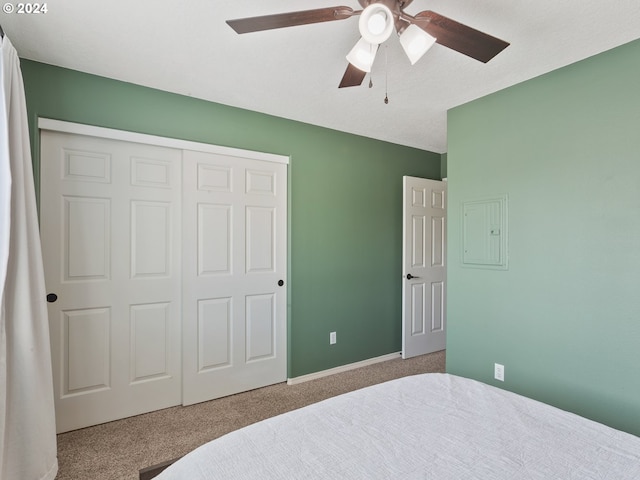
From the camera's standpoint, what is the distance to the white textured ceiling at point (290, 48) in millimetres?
1641

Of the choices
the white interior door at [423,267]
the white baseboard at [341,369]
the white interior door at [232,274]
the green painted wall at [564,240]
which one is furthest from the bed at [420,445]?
the white interior door at [423,267]

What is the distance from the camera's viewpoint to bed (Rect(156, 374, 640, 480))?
1.01 metres

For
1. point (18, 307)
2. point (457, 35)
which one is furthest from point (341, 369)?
point (457, 35)

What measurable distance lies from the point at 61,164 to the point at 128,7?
113 centimetres

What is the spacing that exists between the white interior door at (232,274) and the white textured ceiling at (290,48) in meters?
0.61

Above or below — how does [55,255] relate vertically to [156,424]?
above

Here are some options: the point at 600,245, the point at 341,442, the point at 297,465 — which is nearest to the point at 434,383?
the point at 341,442

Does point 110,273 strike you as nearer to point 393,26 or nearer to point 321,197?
point 321,197

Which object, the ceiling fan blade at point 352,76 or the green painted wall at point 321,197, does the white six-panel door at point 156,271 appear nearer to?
the green painted wall at point 321,197

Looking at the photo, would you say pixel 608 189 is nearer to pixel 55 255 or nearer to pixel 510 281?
pixel 510 281

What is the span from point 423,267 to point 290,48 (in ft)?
8.61

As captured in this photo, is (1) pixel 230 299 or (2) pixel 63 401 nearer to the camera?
(2) pixel 63 401

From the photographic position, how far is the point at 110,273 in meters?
2.37

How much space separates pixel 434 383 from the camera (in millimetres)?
1621
